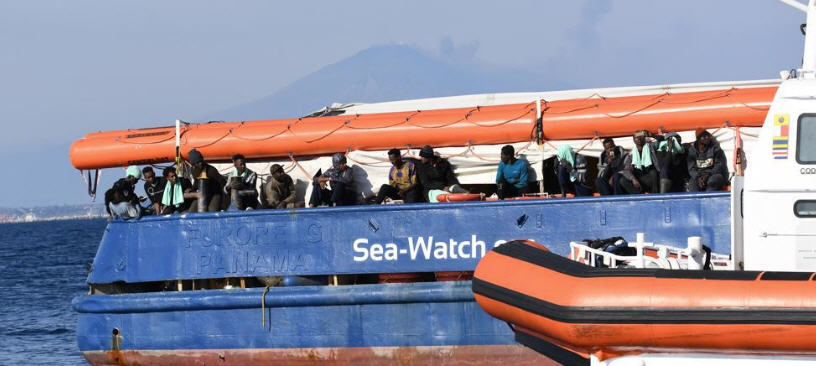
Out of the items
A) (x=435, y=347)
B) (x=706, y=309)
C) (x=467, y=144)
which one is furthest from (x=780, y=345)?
(x=467, y=144)

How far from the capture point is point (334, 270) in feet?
42.6

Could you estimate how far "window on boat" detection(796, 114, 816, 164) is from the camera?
9695 mm

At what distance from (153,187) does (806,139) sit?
23.9 ft

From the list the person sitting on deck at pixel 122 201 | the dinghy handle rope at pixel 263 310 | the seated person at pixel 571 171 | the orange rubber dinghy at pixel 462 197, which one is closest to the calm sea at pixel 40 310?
the person sitting on deck at pixel 122 201

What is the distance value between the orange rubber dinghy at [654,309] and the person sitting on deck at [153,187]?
534 centimetres

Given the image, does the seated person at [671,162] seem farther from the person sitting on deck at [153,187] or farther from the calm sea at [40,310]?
the calm sea at [40,310]

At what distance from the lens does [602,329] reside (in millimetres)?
9281

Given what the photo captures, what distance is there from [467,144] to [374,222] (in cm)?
141

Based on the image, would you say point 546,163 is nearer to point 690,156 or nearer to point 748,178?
point 690,156

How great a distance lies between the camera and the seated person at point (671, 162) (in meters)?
12.3

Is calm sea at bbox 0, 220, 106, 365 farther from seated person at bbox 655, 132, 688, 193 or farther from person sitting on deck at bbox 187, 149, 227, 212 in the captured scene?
seated person at bbox 655, 132, 688, 193

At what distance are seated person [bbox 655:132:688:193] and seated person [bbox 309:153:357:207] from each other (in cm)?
322

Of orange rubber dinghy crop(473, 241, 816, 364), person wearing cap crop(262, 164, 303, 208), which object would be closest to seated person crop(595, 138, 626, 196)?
orange rubber dinghy crop(473, 241, 816, 364)

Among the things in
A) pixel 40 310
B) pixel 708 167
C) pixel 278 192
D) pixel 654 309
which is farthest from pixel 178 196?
pixel 40 310
